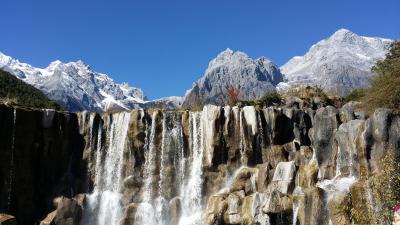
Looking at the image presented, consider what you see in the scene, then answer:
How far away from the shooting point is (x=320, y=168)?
105 feet

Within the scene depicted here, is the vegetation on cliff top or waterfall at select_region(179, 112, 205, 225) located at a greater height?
the vegetation on cliff top

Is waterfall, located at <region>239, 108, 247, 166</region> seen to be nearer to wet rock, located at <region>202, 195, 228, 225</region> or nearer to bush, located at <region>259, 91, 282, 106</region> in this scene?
wet rock, located at <region>202, 195, 228, 225</region>

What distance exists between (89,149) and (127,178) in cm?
384

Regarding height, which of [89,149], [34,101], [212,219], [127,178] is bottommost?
[212,219]

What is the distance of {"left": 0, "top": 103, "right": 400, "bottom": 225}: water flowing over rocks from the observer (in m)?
31.5

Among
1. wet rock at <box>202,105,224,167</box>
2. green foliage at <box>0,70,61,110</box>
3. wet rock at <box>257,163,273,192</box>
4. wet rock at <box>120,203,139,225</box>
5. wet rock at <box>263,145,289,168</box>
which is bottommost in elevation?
wet rock at <box>120,203,139,225</box>

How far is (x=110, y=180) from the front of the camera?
121 ft

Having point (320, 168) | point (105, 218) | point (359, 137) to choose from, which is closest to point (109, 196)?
point (105, 218)

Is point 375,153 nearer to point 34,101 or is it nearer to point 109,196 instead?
point 109,196

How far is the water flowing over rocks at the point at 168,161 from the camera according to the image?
103 ft

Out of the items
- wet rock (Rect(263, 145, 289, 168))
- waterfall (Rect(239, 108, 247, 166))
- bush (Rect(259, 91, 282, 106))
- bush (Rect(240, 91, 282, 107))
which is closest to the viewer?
wet rock (Rect(263, 145, 289, 168))

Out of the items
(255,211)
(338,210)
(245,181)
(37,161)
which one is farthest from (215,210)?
(37,161)

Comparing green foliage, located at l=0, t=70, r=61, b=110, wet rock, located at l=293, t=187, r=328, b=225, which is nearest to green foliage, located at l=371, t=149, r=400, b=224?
wet rock, located at l=293, t=187, r=328, b=225

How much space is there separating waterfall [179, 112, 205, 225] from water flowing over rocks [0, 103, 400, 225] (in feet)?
0.23
